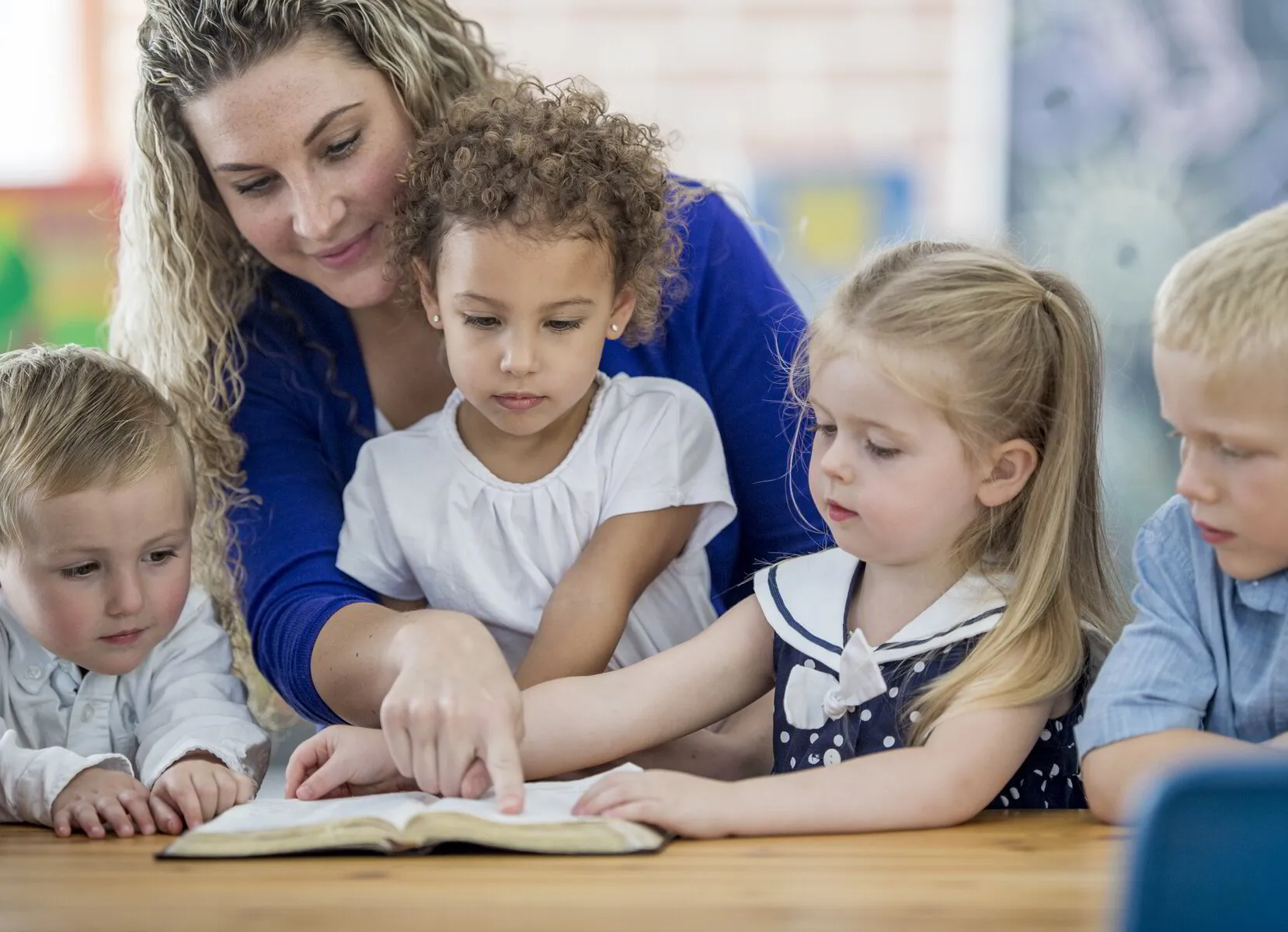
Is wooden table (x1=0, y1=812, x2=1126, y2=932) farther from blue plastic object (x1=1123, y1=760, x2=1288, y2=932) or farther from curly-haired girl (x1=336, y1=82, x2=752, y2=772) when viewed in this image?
curly-haired girl (x1=336, y1=82, x2=752, y2=772)

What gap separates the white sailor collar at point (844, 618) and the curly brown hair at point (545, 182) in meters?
0.43

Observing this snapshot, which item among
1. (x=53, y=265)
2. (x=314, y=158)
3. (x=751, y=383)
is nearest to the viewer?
(x=314, y=158)

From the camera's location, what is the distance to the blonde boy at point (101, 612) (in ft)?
4.50

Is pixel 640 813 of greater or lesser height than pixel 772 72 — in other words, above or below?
below

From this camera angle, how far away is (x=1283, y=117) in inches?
135

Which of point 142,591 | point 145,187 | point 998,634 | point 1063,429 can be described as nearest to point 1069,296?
point 1063,429

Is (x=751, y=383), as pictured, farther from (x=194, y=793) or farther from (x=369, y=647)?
(x=194, y=793)

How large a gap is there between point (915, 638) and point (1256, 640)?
0.95ft

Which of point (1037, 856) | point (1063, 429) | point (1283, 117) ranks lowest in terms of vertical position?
point (1037, 856)

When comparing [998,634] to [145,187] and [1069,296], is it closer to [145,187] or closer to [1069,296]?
[1069,296]

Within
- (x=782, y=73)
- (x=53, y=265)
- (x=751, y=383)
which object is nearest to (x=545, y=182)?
(x=751, y=383)

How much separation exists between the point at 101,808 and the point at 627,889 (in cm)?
55

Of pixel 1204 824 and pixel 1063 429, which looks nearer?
pixel 1204 824

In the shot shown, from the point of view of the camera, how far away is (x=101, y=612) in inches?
58.0
